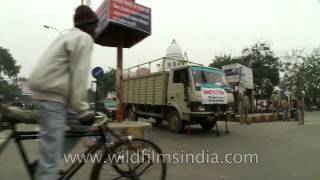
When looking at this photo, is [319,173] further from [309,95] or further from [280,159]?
[309,95]

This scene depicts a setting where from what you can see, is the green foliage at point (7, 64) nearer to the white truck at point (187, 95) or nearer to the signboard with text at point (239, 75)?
the signboard with text at point (239, 75)

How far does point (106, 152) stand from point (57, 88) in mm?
1018

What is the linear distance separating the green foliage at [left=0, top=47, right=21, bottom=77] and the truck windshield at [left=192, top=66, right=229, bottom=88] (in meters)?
74.4

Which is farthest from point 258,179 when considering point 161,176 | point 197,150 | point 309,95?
point 309,95

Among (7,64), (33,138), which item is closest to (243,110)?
(33,138)

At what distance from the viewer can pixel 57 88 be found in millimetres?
3561

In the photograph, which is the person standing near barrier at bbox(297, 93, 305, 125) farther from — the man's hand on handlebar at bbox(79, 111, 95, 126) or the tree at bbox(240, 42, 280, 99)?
the tree at bbox(240, 42, 280, 99)

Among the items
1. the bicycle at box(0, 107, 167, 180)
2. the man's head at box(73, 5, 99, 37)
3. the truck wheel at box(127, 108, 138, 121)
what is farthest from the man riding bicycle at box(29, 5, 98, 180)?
the truck wheel at box(127, 108, 138, 121)

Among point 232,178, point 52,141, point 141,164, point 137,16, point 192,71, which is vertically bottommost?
point 232,178

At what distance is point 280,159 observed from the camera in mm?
7969

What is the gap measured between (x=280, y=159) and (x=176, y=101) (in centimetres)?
625

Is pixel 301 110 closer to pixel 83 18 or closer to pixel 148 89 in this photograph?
pixel 148 89

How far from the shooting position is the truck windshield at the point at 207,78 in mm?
13375

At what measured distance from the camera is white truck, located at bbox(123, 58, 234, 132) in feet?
42.9
